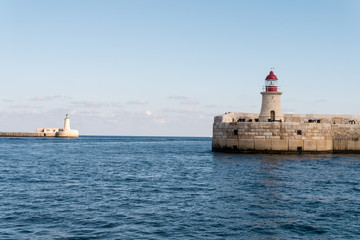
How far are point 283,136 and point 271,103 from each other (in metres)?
5.39

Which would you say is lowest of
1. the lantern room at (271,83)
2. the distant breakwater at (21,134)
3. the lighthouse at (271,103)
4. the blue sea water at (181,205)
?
the blue sea water at (181,205)

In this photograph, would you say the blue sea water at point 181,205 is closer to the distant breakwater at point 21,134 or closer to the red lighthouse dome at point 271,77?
the red lighthouse dome at point 271,77

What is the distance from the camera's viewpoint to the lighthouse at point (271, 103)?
4044 centimetres

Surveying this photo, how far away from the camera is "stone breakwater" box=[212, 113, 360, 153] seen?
36.3 m

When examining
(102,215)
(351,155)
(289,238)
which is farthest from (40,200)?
(351,155)

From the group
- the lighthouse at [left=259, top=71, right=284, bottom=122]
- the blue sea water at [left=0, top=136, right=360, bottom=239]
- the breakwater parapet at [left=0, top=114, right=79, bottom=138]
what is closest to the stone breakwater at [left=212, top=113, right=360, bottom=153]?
the lighthouse at [left=259, top=71, right=284, bottom=122]

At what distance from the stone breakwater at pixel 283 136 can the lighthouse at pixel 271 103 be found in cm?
306

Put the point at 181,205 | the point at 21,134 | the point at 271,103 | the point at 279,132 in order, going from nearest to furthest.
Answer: the point at 181,205 → the point at 279,132 → the point at 271,103 → the point at 21,134

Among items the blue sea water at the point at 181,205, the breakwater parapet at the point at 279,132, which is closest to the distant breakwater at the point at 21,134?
the breakwater parapet at the point at 279,132

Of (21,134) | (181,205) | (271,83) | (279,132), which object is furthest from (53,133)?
(181,205)

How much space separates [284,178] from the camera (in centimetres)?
2241

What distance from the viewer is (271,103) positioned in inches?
1597

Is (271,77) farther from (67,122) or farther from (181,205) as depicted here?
(67,122)

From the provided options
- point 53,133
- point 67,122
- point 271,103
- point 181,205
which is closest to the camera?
point 181,205
